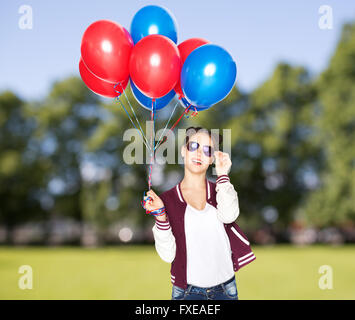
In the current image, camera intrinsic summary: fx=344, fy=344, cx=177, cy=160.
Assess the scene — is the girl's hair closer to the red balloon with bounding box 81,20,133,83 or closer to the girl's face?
the girl's face

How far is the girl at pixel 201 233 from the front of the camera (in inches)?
104

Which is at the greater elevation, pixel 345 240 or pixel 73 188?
pixel 73 188

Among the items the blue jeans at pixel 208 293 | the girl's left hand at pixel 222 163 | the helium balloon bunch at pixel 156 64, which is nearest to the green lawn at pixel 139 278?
the blue jeans at pixel 208 293

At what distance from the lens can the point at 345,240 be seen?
2183cm

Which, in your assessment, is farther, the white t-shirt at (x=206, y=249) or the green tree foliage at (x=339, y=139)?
the green tree foliage at (x=339, y=139)

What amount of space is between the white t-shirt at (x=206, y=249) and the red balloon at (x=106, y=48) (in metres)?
1.25

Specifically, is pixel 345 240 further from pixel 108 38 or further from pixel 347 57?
pixel 108 38

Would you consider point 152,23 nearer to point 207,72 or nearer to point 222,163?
point 207,72

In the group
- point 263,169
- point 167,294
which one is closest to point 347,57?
point 263,169

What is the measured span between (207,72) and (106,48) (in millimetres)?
802

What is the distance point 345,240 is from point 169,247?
73.6 feet

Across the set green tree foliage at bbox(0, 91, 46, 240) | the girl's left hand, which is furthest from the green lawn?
green tree foliage at bbox(0, 91, 46, 240)

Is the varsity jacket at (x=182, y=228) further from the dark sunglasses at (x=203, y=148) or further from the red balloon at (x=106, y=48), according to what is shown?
the red balloon at (x=106, y=48)

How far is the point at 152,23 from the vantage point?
2.99 m
